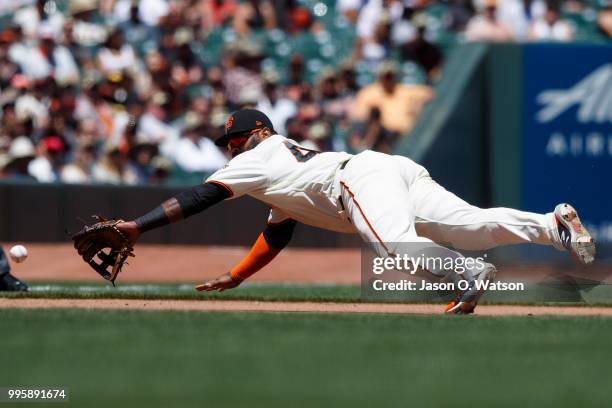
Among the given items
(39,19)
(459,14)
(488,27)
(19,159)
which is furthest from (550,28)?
(19,159)

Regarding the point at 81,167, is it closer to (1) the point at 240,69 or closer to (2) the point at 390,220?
→ (1) the point at 240,69

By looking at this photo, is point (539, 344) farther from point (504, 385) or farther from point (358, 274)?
point (358, 274)

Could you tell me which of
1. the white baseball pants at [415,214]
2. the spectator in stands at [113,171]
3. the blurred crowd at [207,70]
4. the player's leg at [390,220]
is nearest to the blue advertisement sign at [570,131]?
the blurred crowd at [207,70]

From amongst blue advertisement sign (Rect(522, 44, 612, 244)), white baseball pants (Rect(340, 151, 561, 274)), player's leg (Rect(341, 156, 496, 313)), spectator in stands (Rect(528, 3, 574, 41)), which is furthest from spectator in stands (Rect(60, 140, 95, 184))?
player's leg (Rect(341, 156, 496, 313))

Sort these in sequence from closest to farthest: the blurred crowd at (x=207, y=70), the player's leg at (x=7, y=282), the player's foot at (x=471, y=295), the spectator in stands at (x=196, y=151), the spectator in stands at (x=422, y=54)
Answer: the player's foot at (x=471, y=295)
the player's leg at (x=7, y=282)
the blurred crowd at (x=207, y=70)
the spectator in stands at (x=196, y=151)
the spectator in stands at (x=422, y=54)

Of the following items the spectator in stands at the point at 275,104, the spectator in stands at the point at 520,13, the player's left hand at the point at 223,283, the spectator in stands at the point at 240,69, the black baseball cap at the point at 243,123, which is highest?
the spectator in stands at the point at 520,13

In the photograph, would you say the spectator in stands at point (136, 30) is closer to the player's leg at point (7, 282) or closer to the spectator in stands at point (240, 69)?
the spectator in stands at point (240, 69)

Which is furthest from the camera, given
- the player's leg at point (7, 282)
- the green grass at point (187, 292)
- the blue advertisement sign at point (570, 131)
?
the blue advertisement sign at point (570, 131)
